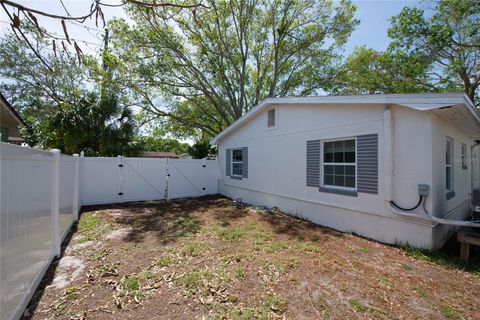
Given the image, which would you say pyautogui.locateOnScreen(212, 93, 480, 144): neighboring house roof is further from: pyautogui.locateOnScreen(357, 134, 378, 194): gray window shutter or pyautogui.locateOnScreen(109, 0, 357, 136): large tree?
pyautogui.locateOnScreen(109, 0, 357, 136): large tree

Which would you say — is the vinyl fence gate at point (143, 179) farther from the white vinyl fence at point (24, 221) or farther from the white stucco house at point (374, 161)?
the white vinyl fence at point (24, 221)

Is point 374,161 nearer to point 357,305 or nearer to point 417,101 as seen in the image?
point 417,101

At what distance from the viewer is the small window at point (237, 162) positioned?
11.4 m

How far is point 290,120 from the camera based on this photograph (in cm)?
805

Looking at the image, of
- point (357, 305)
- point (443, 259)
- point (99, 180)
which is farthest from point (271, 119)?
point (99, 180)

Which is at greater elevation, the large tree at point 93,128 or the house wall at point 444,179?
the large tree at point 93,128

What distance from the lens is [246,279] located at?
3680 millimetres

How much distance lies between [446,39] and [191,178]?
16.1 meters

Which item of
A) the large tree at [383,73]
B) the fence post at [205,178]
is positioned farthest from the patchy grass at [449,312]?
the large tree at [383,73]

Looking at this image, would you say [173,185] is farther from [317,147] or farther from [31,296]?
[31,296]

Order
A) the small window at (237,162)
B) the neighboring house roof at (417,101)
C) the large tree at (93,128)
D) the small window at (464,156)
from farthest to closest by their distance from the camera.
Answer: the large tree at (93,128)
the small window at (237,162)
the small window at (464,156)
the neighboring house roof at (417,101)

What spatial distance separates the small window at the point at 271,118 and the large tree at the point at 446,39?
1153cm

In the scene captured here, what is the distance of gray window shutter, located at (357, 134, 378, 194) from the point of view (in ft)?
18.3

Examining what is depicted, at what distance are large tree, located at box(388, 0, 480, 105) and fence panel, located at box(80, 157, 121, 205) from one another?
17.5m
